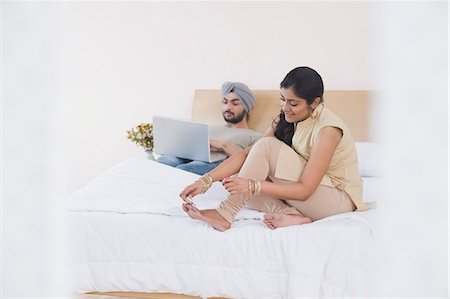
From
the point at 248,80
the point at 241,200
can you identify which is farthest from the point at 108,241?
the point at 248,80

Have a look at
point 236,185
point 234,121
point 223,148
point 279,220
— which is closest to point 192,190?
point 236,185

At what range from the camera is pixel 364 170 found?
3.11 m

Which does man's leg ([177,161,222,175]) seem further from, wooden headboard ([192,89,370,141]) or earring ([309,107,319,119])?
earring ([309,107,319,119])

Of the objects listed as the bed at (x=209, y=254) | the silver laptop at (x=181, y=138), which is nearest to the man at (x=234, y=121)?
the silver laptop at (x=181, y=138)

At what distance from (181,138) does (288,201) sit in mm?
975

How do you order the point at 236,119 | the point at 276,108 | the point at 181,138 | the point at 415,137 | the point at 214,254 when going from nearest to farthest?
the point at 415,137 → the point at 214,254 → the point at 181,138 → the point at 236,119 → the point at 276,108

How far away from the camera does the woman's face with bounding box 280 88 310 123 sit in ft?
6.95

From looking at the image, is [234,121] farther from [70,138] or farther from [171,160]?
[70,138]

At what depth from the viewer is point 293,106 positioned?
2139mm

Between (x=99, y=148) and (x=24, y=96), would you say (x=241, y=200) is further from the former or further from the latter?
(x=99, y=148)

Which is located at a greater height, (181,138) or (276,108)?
(276,108)

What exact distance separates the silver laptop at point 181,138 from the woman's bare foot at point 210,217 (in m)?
0.84

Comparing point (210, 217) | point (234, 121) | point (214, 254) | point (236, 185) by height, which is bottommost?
point (214, 254)

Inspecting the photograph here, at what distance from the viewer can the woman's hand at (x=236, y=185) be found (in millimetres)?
1929
